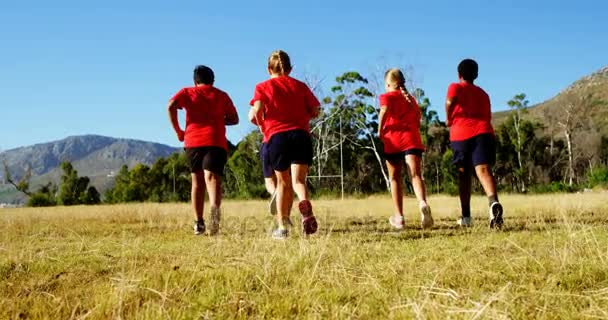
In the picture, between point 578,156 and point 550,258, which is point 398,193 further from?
point 578,156

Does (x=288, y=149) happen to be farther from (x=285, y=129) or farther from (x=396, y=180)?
(x=396, y=180)

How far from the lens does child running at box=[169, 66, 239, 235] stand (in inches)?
253

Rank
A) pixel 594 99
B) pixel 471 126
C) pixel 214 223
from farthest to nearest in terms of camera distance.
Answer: pixel 594 99 → pixel 471 126 → pixel 214 223

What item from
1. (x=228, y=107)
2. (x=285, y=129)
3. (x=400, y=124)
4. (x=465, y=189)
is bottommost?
(x=465, y=189)

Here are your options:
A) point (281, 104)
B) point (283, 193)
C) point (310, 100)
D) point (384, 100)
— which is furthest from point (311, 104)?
point (384, 100)

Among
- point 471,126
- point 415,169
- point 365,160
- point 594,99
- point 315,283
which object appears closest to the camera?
point 315,283

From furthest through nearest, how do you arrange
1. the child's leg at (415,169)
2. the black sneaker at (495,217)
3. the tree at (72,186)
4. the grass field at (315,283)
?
the tree at (72,186)
the child's leg at (415,169)
the black sneaker at (495,217)
the grass field at (315,283)

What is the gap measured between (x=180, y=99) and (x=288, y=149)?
1.63 metres

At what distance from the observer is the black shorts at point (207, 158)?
252 inches

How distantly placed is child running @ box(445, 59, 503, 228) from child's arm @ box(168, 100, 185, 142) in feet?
Answer: 10.1

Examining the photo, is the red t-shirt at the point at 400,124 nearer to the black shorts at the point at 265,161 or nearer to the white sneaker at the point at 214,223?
the black shorts at the point at 265,161

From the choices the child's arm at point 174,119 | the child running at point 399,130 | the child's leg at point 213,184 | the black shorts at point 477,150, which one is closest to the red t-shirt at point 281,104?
the child's leg at point 213,184

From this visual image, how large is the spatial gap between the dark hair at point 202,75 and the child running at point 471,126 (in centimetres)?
275

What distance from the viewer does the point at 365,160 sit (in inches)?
1849
